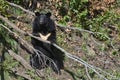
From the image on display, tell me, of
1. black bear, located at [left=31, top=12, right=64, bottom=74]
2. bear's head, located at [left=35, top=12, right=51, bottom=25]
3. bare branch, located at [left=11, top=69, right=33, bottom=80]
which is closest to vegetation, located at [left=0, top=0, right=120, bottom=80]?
bare branch, located at [left=11, top=69, right=33, bottom=80]

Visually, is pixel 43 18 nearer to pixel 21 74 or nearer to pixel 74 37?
pixel 21 74

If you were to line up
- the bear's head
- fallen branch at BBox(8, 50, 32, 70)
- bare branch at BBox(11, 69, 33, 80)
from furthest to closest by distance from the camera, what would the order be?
fallen branch at BBox(8, 50, 32, 70) → bare branch at BBox(11, 69, 33, 80) → the bear's head

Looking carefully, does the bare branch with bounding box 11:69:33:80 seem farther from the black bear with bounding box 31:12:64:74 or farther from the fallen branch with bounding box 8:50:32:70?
the black bear with bounding box 31:12:64:74

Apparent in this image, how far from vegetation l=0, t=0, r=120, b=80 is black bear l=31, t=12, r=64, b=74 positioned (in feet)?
0.54

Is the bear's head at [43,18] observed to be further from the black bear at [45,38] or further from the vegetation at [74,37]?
the vegetation at [74,37]

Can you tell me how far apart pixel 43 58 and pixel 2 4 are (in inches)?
70.8

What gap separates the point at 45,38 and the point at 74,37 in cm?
179

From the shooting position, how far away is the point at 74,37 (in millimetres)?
10500

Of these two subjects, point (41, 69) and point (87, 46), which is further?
point (87, 46)

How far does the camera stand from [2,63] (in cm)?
914

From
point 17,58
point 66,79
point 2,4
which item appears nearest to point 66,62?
point 66,79

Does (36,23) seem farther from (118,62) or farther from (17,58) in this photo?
(118,62)

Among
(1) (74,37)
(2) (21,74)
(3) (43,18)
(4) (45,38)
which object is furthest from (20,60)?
(1) (74,37)

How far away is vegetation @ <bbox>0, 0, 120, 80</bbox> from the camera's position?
30.3 ft
